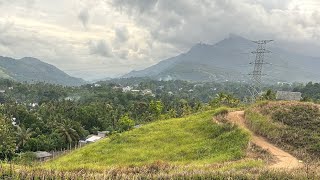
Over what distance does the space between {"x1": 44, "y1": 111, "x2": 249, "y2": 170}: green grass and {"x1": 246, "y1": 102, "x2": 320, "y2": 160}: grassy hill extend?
172cm

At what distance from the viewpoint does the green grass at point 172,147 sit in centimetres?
2049

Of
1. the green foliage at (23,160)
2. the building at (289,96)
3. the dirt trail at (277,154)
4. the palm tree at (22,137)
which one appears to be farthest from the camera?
the palm tree at (22,137)

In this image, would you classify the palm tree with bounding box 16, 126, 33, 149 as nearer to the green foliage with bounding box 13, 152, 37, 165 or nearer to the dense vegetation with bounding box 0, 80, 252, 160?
the dense vegetation with bounding box 0, 80, 252, 160

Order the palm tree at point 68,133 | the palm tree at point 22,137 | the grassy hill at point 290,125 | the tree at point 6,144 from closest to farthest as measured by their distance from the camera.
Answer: the grassy hill at point 290,125 → the tree at point 6,144 → the palm tree at point 22,137 → the palm tree at point 68,133

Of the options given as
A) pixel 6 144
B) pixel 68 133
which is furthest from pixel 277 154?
pixel 68 133

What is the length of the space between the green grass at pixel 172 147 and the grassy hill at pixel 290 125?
1.72 metres

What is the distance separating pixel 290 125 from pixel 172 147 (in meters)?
7.40

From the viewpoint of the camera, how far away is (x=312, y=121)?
22.7 metres

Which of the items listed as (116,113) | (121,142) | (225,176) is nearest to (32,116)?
(116,113)

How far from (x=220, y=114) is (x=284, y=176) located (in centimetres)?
1372

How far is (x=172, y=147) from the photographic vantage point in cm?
2344

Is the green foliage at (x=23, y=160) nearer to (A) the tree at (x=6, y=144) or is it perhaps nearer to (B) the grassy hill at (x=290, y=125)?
(A) the tree at (x=6, y=144)

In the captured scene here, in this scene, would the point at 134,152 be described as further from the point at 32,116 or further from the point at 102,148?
the point at 32,116

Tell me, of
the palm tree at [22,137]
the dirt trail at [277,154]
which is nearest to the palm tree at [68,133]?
the palm tree at [22,137]
